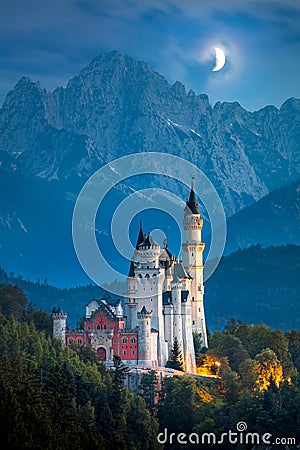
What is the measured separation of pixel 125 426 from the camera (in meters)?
108

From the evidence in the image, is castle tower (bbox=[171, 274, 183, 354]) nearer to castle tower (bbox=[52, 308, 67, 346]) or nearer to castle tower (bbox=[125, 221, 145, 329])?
castle tower (bbox=[125, 221, 145, 329])

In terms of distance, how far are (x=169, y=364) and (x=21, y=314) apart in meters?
21.1

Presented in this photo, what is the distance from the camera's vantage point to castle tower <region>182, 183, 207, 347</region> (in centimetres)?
13500

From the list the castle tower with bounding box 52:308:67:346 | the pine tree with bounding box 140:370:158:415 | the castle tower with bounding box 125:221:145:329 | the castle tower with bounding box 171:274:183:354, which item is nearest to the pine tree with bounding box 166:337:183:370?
the castle tower with bounding box 171:274:183:354

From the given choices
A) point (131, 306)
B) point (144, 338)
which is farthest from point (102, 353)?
point (131, 306)

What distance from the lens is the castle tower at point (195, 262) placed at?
135 meters

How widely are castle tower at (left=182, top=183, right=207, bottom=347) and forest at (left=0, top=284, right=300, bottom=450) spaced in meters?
4.58

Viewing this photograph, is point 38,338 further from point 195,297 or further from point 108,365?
point 195,297

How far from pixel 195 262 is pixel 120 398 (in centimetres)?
2931

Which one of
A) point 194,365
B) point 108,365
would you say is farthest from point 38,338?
point 194,365

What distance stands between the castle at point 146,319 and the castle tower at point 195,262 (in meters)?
5.01

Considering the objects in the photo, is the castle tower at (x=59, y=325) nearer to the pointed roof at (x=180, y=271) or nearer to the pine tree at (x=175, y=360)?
the pine tree at (x=175, y=360)

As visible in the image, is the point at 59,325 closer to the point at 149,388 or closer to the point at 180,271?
the point at 149,388

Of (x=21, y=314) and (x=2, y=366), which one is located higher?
(x=21, y=314)
